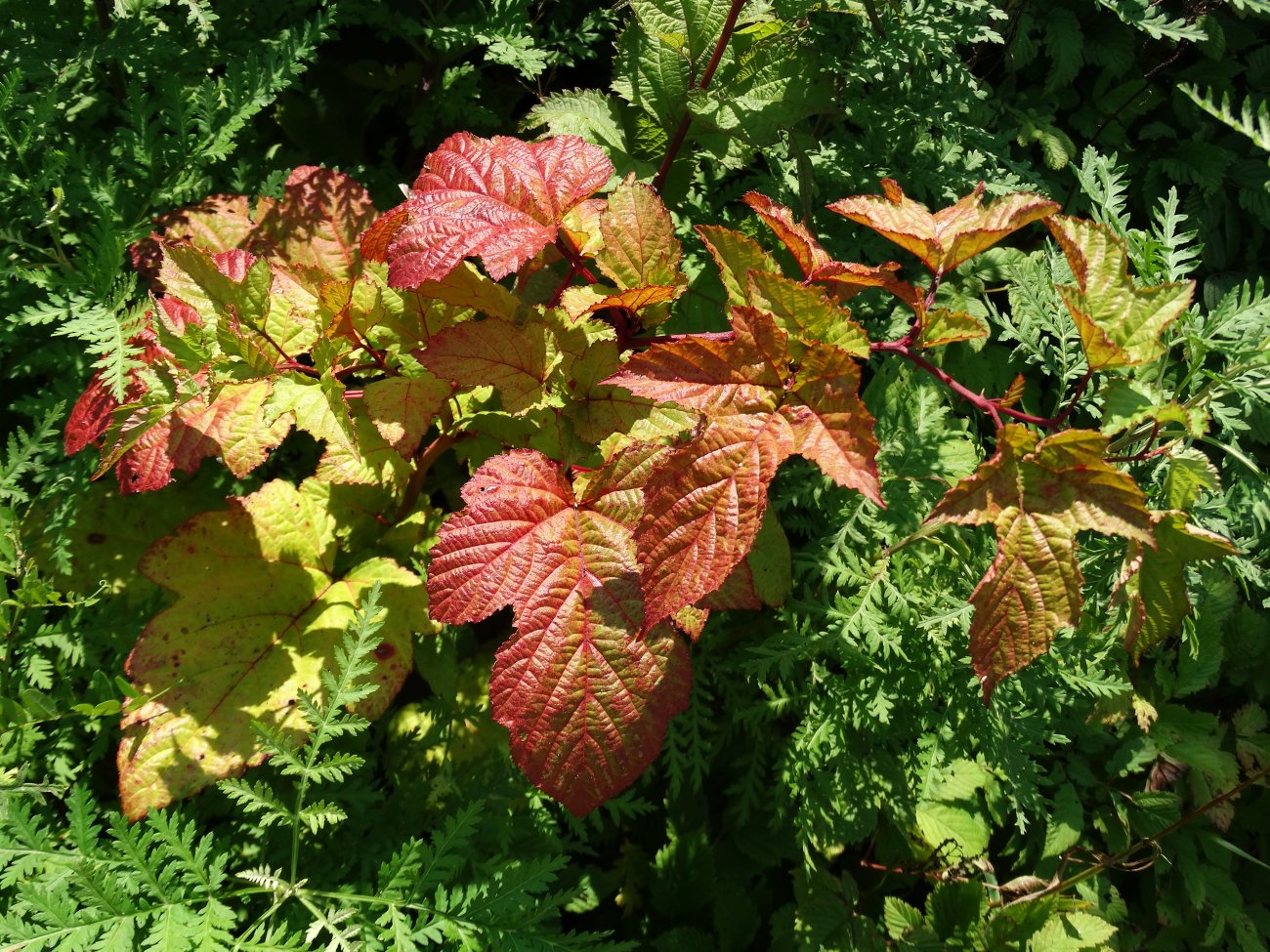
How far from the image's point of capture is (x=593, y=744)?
1237 millimetres

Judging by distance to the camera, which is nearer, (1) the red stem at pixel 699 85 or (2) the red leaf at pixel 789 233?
(2) the red leaf at pixel 789 233

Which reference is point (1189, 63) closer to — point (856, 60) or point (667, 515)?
point (856, 60)

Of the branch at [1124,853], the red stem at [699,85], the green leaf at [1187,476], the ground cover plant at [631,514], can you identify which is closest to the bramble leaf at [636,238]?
the ground cover plant at [631,514]

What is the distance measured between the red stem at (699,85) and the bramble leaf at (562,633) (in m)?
0.67

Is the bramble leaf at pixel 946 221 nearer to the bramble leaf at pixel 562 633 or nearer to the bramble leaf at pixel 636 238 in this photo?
the bramble leaf at pixel 636 238

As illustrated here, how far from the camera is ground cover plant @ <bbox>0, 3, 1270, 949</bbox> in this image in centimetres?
117

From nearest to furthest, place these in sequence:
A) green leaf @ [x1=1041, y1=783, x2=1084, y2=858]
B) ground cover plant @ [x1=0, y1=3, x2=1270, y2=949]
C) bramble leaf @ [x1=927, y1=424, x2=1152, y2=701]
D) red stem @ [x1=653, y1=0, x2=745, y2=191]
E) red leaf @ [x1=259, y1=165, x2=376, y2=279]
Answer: bramble leaf @ [x1=927, y1=424, x2=1152, y2=701] < ground cover plant @ [x1=0, y1=3, x2=1270, y2=949] < red stem @ [x1=653, y1=0, x2=745, y2=191] < red leaf @ [x1=259, y1=165, x2=376, y2=279] < green leaf @ [x1=1041, y1=783, x2=1084, y2=858]

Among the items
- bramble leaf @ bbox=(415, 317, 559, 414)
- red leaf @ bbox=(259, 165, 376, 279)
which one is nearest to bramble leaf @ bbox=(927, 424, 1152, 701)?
bramble leaf @ bbox=(415, 317, 559, 414)

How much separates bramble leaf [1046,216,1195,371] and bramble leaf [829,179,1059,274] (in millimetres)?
46

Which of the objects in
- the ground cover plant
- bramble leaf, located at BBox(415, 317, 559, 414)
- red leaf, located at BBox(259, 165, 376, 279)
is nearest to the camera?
the ground cover plant

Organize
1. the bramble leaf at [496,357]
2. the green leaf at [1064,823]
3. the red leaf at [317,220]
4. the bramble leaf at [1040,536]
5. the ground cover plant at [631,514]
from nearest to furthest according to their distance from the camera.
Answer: the bramble leaf at [1040,536] < the ground cover plant at [631,514] < the bramble leaf at [496,357] < the red leaf at [317,220] < the green leaf at [1064,823]

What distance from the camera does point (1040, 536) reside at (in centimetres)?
107

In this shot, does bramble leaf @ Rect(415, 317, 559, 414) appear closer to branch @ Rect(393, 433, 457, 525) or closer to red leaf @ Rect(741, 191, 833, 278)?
branch @ Rect(393, 433, 457, 525)

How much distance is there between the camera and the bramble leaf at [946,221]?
1173mm
